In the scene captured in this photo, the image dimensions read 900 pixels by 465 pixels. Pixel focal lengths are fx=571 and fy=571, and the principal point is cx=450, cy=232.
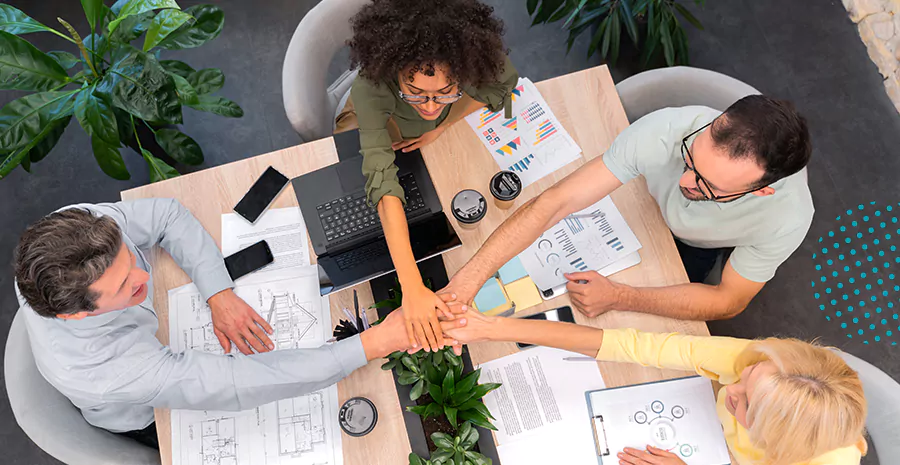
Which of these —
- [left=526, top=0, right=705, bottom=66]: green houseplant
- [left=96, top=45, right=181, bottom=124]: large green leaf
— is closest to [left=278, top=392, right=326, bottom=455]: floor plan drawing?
[left=96, top=45, right=181, bottom=124]: large green leaf

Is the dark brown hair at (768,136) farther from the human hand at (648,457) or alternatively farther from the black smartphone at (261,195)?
the black smartphone at (261,195)

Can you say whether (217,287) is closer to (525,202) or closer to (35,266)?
(35,266)

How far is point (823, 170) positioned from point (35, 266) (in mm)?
3076

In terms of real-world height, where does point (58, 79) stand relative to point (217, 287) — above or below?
above

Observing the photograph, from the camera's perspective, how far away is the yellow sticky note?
166cm

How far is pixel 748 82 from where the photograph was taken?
284 centimetres

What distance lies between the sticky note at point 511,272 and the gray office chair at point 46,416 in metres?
1.16

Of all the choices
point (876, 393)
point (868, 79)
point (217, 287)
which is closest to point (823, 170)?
point (868, 79)

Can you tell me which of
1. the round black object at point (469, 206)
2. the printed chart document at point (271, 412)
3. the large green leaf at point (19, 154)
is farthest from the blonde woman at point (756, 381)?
the large green leaf at point (19, 154)

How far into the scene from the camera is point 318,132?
1.98m

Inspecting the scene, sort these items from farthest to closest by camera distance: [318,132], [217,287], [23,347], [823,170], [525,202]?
[823,170] → [318,132] → [525,202] → [217,287] → [23,347]

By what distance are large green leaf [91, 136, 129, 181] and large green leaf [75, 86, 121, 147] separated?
6cm

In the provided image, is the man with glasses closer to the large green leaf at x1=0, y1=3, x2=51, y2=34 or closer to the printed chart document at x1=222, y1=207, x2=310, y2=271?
the printed chart document at x1=222, y1=207, x2=310, y2=271

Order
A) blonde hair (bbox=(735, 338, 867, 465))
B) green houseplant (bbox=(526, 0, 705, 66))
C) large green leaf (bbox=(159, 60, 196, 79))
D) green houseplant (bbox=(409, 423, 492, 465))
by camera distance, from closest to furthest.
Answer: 1. blonde hair (bbox=(735, 338, 867, 465))
2. green houseplant (bbox=(409, 423, 492, 465))
3. large green leaf (bbox=(159, 60, 196, 79))
4. green houseplant (bbox=(526, 0, 705, 66))
